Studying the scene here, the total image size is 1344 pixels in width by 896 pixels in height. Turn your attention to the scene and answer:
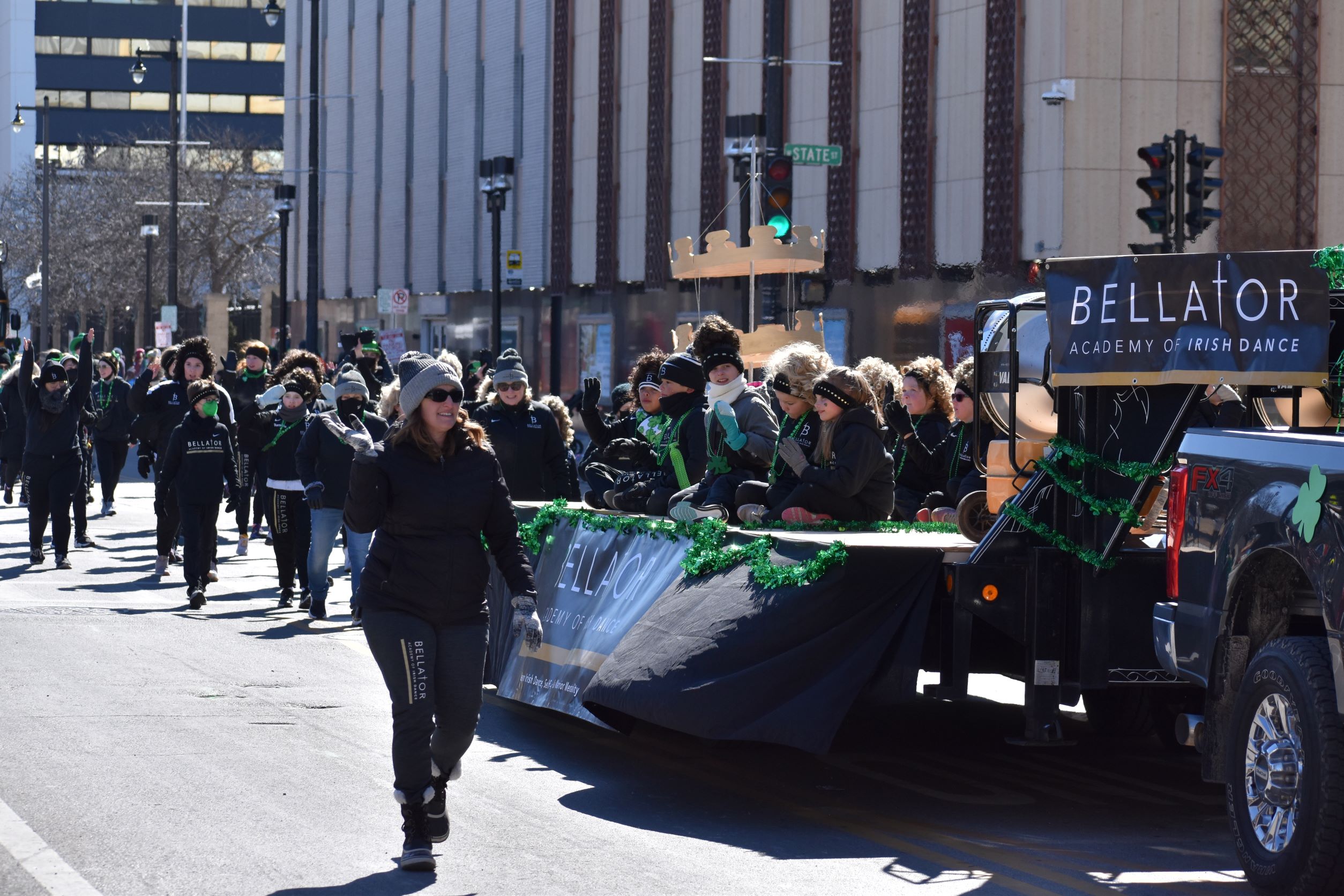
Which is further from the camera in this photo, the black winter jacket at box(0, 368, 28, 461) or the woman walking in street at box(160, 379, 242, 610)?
the black winter jacket at box(0, 368, 28, 461)

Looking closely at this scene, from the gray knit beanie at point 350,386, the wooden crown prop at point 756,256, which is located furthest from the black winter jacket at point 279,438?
the wooden crown prop at point 756,256

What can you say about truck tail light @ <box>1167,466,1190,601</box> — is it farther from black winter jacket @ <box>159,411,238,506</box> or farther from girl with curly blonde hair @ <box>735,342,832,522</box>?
black winter jacket @ <box>159,411,238,506</box>

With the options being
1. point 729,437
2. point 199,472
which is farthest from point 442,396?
point 199,472

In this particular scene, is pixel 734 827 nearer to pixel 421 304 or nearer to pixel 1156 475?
pixel 1156 475

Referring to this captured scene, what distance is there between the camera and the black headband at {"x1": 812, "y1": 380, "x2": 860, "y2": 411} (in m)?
9.70

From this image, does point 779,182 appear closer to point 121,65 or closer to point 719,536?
point 719,536

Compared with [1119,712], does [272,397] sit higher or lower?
higher

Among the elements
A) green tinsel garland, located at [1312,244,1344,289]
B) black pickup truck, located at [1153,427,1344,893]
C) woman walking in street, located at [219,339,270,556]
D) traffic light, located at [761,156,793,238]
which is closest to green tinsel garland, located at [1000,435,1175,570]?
black pickup truck, located at [1153,427,1344,893]

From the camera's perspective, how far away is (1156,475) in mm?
8625

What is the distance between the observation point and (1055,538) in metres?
8.73

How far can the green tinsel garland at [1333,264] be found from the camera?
8086mm

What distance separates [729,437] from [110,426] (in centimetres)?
1471

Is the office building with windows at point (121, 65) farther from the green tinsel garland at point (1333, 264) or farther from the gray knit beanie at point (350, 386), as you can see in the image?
the green tinsel garland at point (1333, 264)

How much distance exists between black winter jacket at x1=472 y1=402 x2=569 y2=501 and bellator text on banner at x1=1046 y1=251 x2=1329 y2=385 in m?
6.28
